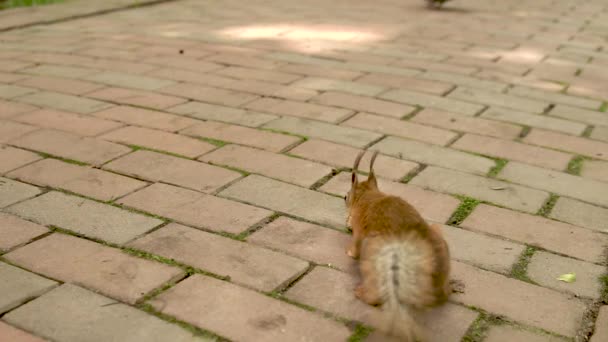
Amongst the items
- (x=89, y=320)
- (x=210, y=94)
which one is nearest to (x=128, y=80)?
(x=210, y=94)

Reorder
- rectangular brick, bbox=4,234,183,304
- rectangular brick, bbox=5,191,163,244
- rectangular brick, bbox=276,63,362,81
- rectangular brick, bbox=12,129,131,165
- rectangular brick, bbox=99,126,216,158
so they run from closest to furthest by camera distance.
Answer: rectangular brick, bbox=4,234,183,304, rectangular brick, bbox=5,191,163,244, rectangular brick, bbox=12,129,131,165, rectangular brick, bbox=99,126,216,158, rectangular brick, bbox=276,63,362,81

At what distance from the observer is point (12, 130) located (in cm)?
396

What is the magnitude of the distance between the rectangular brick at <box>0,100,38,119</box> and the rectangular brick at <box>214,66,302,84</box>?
156 centimetres

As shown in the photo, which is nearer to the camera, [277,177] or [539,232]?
[539,232]

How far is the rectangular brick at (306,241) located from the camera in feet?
8.52

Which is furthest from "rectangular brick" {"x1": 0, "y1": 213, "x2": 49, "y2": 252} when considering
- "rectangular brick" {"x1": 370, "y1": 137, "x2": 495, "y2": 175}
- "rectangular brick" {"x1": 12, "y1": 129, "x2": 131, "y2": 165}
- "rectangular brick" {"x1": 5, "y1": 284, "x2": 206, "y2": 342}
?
"rectangular brick" {"x1": 370, "y1": 137, "x2": 495, "y2": 175}

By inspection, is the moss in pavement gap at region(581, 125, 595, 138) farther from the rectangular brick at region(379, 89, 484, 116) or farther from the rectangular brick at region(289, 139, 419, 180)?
the rectangular brick at region(289, 139, 419, 180)

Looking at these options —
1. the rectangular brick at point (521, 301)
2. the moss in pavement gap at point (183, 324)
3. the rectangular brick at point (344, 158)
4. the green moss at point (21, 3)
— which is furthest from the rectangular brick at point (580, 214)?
the green moss at point (21, 3)

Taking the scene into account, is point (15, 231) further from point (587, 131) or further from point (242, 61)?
point (587, 131)

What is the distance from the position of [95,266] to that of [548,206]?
212cm

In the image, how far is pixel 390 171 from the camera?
137 inches

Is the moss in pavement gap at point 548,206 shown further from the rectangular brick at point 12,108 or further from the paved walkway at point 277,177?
the rectangular brick at point 12,108

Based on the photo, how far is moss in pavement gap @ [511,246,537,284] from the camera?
8.21 ft

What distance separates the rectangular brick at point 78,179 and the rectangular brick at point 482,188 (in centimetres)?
150
